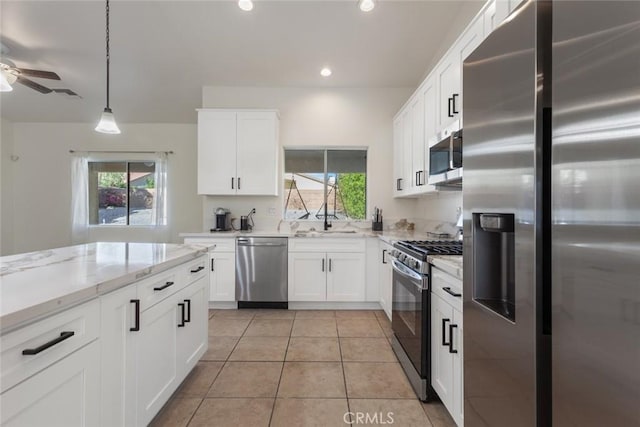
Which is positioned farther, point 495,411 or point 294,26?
point 294,26

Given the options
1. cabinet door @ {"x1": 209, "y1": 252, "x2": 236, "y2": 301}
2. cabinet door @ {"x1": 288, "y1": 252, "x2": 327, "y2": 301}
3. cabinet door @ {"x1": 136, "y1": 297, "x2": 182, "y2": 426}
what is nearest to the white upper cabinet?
cabinet door @ {"x1": 209, "y1": 252, "x2": 236, "y2": 301}

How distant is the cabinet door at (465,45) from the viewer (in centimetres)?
179

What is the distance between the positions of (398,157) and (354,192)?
85 cm

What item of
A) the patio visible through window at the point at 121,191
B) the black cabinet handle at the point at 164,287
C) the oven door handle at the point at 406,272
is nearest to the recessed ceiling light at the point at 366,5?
the oven door handle at the point at 406,272

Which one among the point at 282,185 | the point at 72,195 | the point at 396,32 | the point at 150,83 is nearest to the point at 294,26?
the point at 396,32

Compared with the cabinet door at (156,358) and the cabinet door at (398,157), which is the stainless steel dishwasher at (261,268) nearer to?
the cabinet door at (398,157)

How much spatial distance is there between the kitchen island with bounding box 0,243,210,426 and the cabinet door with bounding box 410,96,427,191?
7.20 ft

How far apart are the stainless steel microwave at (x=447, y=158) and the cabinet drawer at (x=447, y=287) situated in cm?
73

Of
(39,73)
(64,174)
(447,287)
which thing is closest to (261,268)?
(447,287)

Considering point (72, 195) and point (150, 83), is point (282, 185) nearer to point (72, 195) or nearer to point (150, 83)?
A: point (150, 83)

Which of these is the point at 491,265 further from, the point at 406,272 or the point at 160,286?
the point at 160,286

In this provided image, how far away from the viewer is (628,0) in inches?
21.0

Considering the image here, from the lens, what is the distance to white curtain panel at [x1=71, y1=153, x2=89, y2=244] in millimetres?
5172

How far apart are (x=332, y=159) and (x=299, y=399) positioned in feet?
10.5
